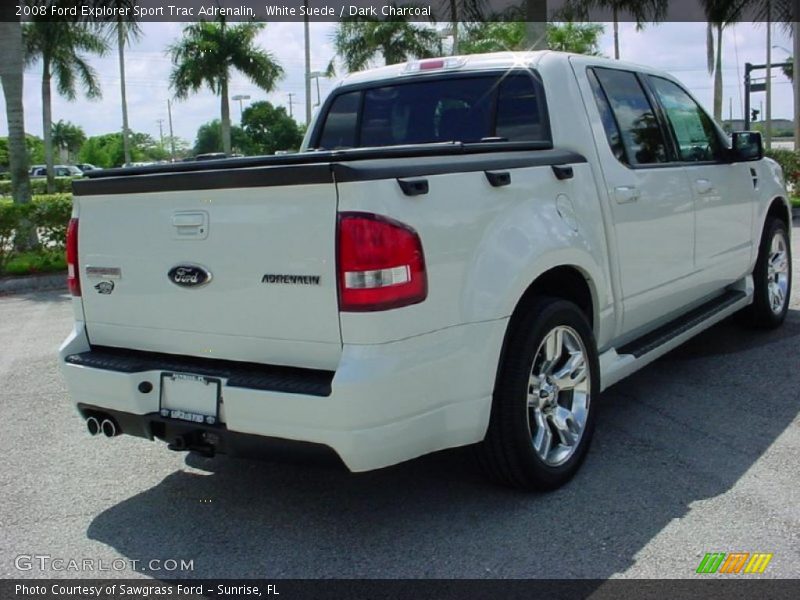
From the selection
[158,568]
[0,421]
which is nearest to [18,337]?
[0,421]

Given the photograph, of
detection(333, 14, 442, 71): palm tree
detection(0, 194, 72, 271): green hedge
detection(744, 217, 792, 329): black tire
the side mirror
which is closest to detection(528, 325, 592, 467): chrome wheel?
the side mirror

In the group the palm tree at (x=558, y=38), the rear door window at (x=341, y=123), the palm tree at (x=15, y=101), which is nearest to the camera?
the rear door window at (x=341, y=123)

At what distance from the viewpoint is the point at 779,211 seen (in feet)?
21.9

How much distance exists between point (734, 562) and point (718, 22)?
26.7 m

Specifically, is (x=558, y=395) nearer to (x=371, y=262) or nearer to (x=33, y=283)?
(x=371, y=262)

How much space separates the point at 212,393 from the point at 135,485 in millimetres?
1140

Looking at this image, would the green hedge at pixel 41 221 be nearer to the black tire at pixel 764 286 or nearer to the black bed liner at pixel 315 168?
the black bed liner at pixel 315 168

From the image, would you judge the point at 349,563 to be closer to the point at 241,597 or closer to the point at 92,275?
the point at 241,597

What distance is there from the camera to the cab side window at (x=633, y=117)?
459 cm

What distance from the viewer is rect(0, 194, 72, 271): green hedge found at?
38.1ft

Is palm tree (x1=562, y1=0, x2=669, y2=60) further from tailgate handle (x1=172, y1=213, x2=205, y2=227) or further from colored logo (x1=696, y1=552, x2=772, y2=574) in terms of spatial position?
colored logo (x1=696, y1=552, x2=772, y2=574)

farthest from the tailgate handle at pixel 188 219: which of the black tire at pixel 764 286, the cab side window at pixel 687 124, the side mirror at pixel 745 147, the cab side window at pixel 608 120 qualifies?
the black tire at pixel 764 286

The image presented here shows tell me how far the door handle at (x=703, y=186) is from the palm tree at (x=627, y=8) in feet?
70.1

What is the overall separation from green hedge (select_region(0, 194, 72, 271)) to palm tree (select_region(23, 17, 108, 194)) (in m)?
19.1
